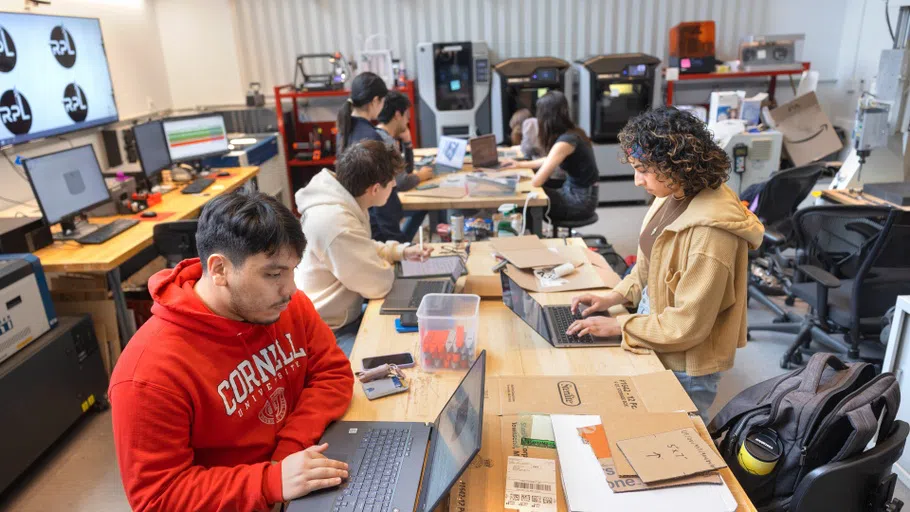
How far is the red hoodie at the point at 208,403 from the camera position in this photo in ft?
3.60

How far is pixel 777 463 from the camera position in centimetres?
141

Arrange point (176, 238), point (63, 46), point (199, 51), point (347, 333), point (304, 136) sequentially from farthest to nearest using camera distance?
1. point (304, 136)
2. point (199, 51)
3. point (63, 46)
4. point (176, 238)
5. point (347, 333)

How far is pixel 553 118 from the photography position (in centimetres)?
382

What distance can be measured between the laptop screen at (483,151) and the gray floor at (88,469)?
2.03 m

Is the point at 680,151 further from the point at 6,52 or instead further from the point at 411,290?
the point at 6,52

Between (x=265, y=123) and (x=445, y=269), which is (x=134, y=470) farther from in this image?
(x=265, y=123)

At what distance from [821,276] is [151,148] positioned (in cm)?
401

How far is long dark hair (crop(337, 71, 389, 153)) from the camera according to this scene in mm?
3459

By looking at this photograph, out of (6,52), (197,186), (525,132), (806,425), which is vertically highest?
(6,52)

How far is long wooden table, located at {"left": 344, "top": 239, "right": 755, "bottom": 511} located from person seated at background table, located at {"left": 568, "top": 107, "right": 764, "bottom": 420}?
93 mm

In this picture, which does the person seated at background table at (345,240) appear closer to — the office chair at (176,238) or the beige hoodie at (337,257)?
the beige hoodie at (337,257)

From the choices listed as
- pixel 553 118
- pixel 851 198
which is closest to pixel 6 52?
pixel 553 118

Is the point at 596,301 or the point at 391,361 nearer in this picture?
the point at 391,361

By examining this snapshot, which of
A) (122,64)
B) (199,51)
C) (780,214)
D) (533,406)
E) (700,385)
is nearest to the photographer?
(533,406)
